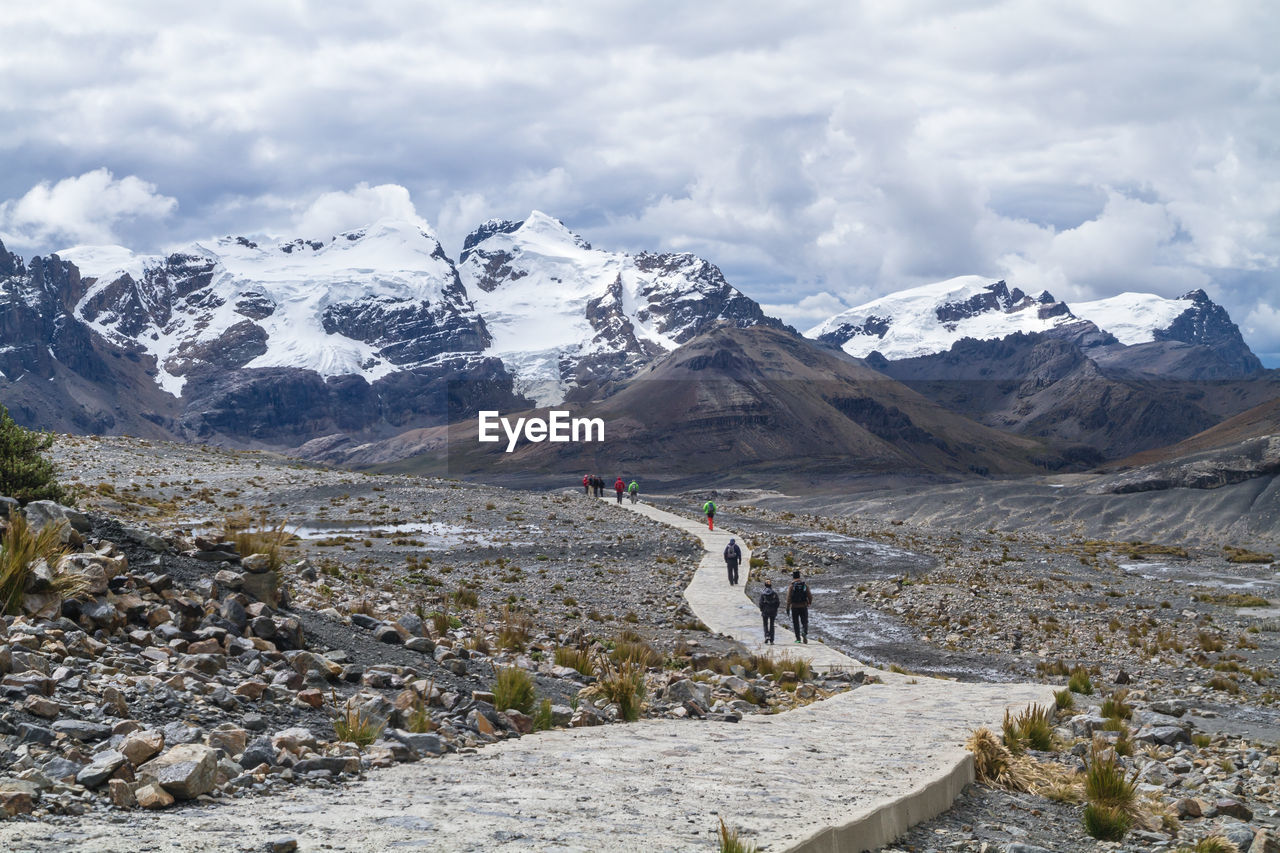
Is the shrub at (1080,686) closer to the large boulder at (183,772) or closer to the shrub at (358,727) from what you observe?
the shrub at (358,727)

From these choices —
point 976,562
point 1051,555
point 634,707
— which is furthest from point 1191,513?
point 634,707

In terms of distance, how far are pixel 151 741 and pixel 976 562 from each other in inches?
1847

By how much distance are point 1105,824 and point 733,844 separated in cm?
471

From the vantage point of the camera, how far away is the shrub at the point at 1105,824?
9.25 metres

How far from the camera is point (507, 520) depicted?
52.0m

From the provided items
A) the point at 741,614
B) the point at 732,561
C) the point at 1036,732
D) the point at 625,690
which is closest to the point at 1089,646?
the point at 741,614

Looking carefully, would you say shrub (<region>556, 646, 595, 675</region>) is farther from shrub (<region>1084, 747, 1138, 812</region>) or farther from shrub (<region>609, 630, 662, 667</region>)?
shrub (<region>1084, 747, 1138, 812</region>)

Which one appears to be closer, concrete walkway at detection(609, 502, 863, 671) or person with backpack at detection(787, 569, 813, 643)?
concrete walkway at detection(609, 502, 863, 671)

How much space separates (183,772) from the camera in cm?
724

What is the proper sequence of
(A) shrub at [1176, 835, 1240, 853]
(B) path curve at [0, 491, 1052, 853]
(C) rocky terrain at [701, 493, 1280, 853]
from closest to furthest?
1. (B) path curve at [0, 491, 1052, 853]
2. (A) shrub at [1176, 835, 1240, 853]
3. (C) rocky terrain at [701, 493, 1280, 853]

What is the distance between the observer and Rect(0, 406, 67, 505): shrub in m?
16.6

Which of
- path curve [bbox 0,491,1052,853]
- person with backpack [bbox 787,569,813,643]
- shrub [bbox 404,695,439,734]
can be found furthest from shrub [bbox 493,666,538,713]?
person with backpack [bbox 787,569,813,643]

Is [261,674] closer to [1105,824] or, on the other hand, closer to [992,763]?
[992,763]

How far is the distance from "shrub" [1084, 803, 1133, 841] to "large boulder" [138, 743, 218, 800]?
763 cm
